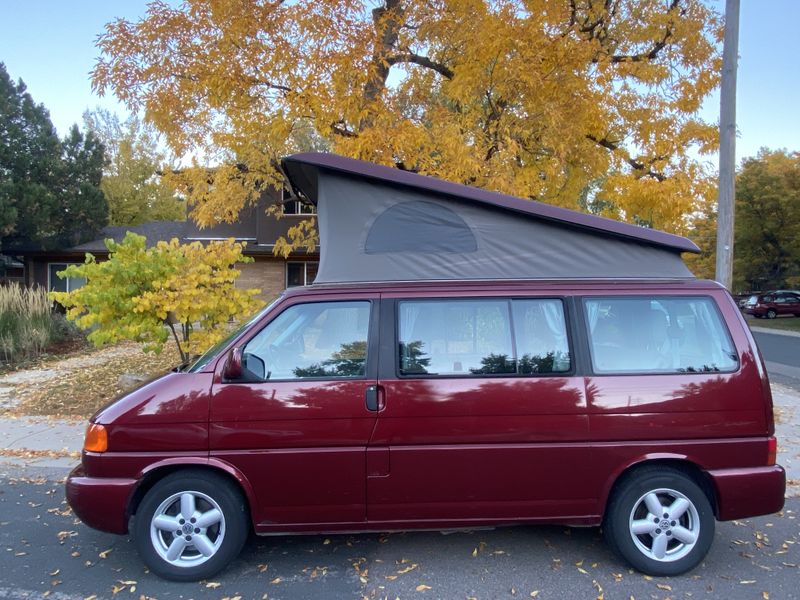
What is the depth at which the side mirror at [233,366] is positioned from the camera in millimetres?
3420

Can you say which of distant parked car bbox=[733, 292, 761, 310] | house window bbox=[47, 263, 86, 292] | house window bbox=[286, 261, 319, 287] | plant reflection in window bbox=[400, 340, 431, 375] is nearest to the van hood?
plant reflection in window bbox=[400, 340, 431, 375]

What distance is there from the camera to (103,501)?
3412 mm

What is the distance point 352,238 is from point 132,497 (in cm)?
214

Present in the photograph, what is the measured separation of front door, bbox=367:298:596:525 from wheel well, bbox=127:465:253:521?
2.69 feet

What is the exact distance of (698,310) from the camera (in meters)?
3.72

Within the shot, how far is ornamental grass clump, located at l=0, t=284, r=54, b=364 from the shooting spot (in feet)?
39.1

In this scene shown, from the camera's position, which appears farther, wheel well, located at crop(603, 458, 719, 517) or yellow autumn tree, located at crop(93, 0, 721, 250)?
yellow autumn tree, located at crop(93, 0, 721, 250)

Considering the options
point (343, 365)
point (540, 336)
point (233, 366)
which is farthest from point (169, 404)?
point (540, 336)

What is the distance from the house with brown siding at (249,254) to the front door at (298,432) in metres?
15.8

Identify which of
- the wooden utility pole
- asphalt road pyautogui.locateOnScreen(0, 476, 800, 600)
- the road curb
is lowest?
the road curb

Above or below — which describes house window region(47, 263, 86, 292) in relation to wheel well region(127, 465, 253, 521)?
above

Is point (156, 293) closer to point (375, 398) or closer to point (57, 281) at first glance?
point (375, 398)

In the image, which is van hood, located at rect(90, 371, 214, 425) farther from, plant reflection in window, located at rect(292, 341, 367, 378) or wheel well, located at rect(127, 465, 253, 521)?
plant reflection in window, located at rect(292, 341, 367, 378)

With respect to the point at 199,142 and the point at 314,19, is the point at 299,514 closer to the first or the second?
the point at 314,19
